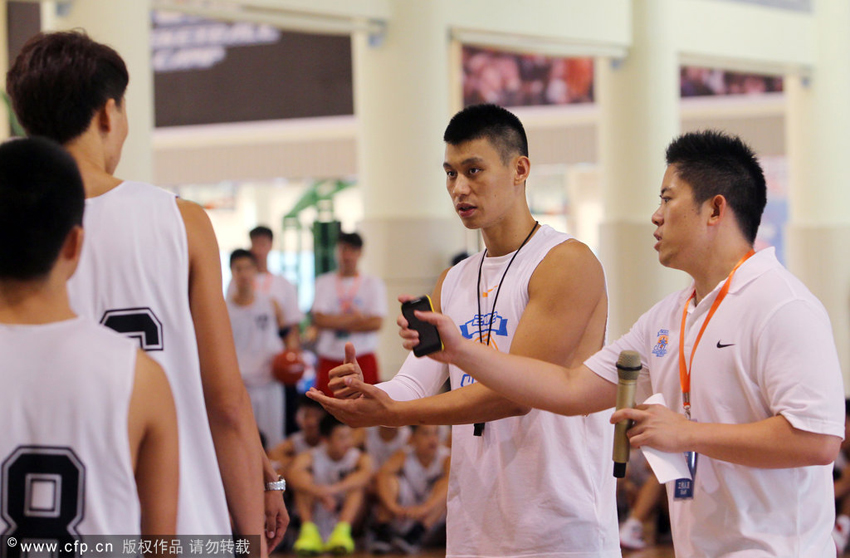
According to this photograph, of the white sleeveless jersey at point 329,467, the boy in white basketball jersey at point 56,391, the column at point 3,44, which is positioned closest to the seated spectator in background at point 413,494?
the white sleeveless jersey at point 329,467

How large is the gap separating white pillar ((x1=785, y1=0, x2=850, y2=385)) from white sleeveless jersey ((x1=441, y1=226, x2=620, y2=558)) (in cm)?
1061

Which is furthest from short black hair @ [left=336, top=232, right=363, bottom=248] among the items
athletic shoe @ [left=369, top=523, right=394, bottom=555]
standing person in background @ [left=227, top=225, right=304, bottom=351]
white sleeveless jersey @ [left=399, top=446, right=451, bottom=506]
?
athletic shoe @ [left=369, top=523, right=394, bottom=555]

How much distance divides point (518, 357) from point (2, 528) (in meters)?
1.28

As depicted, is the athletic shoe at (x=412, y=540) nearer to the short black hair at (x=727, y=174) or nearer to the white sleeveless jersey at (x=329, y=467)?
the white sleeveless jersey at (x=329, y=467)

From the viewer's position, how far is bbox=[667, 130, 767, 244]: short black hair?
2.55 metres

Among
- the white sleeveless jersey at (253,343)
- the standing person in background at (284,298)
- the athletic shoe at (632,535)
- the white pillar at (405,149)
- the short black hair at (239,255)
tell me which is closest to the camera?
the athletic shoe at (632,535)

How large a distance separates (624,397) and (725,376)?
0.82 ft

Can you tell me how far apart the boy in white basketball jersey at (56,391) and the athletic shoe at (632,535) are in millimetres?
5536

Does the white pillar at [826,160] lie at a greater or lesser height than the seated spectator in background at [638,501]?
greater

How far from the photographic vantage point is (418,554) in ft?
22.7

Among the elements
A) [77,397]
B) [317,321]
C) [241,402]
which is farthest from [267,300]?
[77,397]

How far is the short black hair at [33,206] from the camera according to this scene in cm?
172

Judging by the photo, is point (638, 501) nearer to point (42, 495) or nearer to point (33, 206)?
point (42, 495)

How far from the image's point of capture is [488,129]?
3043mm
